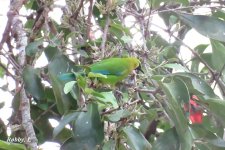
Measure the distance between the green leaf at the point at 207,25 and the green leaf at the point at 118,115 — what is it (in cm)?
38

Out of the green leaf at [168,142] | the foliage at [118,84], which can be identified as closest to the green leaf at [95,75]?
the foliage at [118,84]

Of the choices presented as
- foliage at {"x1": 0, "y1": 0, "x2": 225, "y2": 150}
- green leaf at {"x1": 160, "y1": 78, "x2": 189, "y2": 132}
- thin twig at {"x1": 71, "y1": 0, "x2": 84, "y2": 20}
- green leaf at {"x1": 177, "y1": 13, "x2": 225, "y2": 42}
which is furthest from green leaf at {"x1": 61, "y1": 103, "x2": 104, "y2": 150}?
green leaf at {"x1": 177, "y1": 13, "x2": 225, "y2": 42}

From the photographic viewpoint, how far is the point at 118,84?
42.3 inches

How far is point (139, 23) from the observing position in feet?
4.04

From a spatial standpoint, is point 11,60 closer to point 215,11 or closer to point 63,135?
point 63,135

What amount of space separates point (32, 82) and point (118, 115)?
26 cm

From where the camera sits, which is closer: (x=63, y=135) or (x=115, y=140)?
(x=115, y=140)

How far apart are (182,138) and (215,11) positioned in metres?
0.51

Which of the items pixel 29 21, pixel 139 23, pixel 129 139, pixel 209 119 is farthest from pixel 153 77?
pixel 29 21

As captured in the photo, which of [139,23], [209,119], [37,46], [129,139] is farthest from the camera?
[209,119]

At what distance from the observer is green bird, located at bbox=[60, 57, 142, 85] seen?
101 cm

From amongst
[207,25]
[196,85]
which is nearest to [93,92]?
Result: [196,85]

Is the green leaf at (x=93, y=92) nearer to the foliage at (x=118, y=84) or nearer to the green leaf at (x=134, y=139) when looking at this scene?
the foliage at (x=118, y=84)

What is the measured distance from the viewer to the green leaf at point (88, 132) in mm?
968
